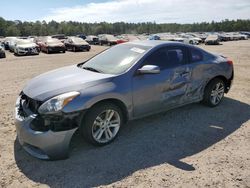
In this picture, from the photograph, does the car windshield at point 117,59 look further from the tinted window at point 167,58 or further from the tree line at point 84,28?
the tree line at point 84,28

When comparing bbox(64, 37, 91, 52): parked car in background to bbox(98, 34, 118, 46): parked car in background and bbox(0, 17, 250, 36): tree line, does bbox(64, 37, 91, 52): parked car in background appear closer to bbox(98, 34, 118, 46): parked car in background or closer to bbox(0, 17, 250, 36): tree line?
bbox(98, 34, 118, 46): parked car in background

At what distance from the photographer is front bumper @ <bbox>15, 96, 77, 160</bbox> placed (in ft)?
12.0

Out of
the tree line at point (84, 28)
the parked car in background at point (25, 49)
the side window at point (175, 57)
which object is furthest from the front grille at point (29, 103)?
the tree line at point (84, 28)

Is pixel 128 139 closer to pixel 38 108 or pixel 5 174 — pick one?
pixel 38 108

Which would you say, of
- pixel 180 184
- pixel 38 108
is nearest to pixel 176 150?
pixel 180 184

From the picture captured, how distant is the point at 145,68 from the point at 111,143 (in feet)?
4.48

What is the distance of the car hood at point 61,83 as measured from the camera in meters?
Answer: 3.96

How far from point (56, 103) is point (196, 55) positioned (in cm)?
323

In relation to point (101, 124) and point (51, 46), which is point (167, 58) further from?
point (51, 46)

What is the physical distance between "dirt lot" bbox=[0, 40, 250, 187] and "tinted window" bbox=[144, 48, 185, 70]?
114 centimetres

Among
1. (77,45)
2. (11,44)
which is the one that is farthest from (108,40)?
(11,44)

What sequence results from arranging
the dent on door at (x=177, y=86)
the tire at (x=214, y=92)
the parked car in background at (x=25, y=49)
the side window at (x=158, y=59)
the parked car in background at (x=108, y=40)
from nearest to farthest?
the side window at (x=158, y=59) < the dent on door at (x=177, y=86) < the tire at (x=214, y=92) < the parked car in background at (x=25, y=49) < the parked car in background at (x=108, y=40)

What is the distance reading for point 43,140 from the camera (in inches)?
143

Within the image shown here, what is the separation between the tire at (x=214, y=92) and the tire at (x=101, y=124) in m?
2.45
